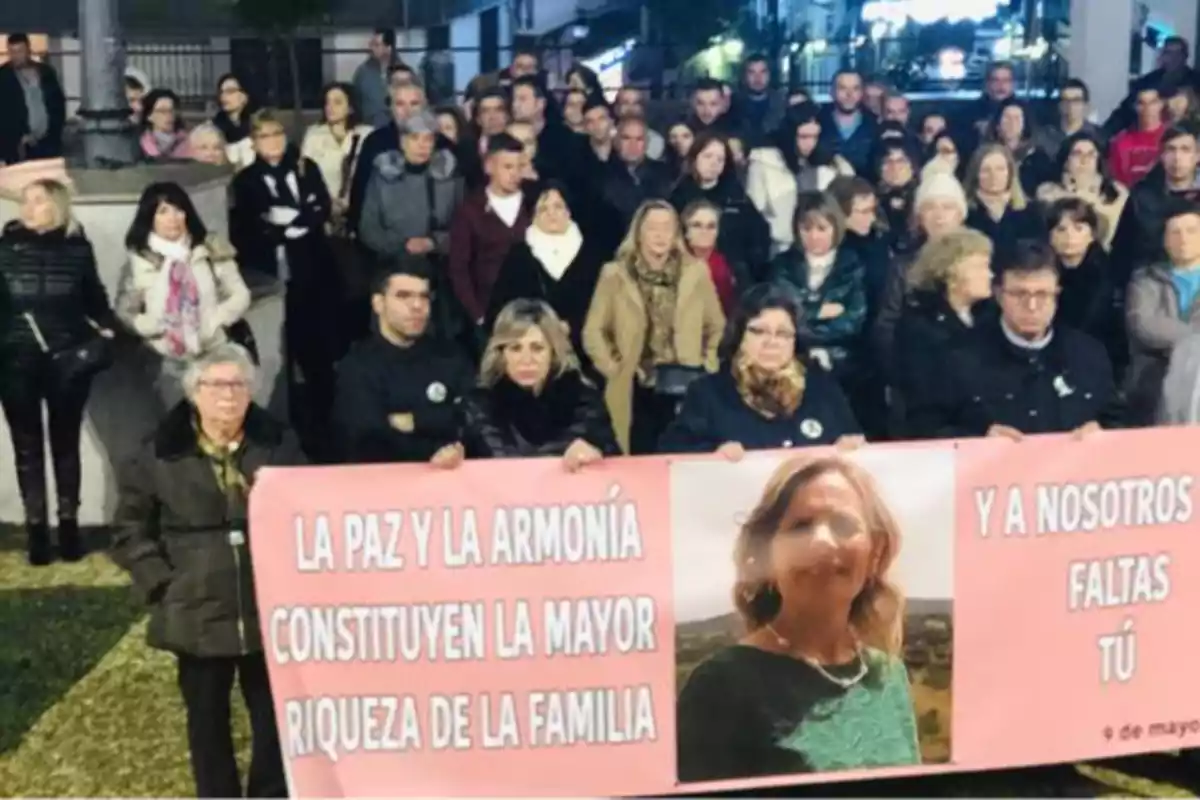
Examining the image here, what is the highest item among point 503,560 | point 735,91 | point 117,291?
point 735,91

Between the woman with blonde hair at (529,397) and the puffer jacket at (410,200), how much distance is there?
10.8 ft

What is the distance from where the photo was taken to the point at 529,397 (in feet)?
17.0

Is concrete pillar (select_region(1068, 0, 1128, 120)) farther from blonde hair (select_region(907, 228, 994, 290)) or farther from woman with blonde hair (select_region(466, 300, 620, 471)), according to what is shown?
→ woman with blonde hair (select_region(466, 300, 620, 471))

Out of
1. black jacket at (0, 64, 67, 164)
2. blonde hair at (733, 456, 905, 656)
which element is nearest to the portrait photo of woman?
blonde hair at (733, 456, 905, 656)

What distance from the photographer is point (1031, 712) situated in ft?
16.4

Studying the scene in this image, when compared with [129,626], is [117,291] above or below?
above

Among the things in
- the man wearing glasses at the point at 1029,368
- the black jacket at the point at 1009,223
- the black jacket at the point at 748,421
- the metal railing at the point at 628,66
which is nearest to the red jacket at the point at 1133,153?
the black jacket at the point at 1009,223

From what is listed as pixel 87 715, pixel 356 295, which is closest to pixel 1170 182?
pixel 356 295

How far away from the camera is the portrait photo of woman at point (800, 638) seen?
4828 mm

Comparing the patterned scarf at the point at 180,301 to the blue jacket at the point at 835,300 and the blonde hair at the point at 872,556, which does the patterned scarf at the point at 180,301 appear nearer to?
the blue jacket at the point at 835,300

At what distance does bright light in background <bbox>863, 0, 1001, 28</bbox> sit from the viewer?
19870 mm

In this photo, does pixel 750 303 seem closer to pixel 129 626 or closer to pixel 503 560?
pixel 503 560

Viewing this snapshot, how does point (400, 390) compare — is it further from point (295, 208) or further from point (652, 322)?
point (295, 208)

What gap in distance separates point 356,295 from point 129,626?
2391mm
